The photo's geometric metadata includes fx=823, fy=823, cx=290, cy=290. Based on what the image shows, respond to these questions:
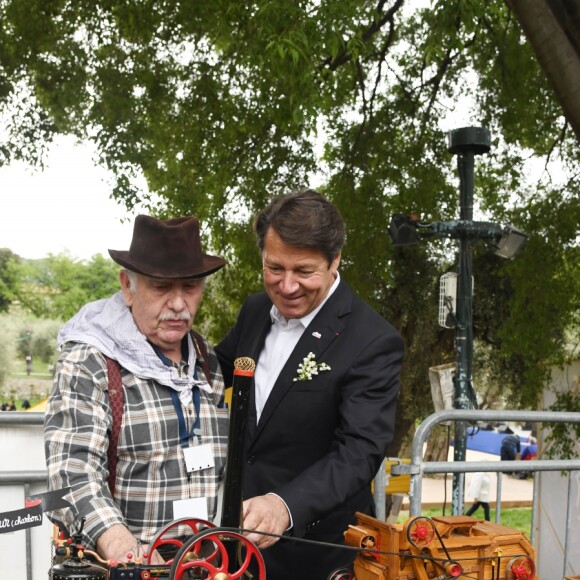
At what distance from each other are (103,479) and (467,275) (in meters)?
6.82

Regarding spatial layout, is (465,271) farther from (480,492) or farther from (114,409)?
(480,492)

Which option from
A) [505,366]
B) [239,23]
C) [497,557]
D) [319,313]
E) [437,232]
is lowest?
[505,366]

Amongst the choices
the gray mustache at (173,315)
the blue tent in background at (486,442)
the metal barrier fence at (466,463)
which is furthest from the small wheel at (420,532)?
the blue tent in background at (486,442)

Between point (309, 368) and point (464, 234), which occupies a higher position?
point (464, 234)

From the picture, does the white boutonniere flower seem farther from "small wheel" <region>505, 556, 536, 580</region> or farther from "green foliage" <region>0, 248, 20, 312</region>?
"green foliage" <region>0, 248, 20, 312</region>

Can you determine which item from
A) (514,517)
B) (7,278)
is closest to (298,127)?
(514,517)

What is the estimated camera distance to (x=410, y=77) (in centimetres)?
1123

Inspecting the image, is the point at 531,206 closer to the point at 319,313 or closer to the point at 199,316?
the point at 199,316

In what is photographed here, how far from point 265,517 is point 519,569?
614mm

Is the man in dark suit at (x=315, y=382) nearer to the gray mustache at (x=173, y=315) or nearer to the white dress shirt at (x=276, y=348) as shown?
the white dress shirt at (x=276, y=348)

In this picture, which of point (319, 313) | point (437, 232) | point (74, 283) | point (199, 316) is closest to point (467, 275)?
point (437, 232)

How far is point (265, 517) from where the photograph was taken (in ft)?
6.40

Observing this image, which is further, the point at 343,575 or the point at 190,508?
the point at 190,508

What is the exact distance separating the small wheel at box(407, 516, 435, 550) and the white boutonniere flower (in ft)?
2.00
